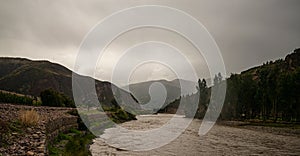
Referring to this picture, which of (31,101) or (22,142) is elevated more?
(31,101)

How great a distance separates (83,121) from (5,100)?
43.5 feet

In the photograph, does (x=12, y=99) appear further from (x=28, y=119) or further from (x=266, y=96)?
(x=266, y=96)

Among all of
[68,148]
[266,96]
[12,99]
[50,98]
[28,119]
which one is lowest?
[68,148]

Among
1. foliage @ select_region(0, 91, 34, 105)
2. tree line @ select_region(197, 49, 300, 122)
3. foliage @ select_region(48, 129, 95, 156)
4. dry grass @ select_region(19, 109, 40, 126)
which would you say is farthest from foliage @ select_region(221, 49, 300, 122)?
dry grass @ select_region(19, 109, 40, 126)

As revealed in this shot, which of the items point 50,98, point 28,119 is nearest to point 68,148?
point 28,119

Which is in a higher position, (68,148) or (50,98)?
(50,98)

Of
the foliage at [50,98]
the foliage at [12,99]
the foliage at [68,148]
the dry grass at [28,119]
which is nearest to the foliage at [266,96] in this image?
the foliage at [50,98]

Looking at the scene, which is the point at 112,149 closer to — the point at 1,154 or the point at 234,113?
the point at 1,154

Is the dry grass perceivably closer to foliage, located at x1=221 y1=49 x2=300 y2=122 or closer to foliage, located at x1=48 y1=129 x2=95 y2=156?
foliage, located at x1=48 y1=129 x2=95 y2=156

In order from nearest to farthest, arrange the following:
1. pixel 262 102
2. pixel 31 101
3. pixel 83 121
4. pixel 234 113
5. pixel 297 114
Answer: pixel 83 121 < pixel 31 101 < pixel 297 114 < pixel 262 102 < pixel 234 113

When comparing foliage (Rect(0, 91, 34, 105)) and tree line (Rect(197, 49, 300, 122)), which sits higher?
tree line (Rect(197, 49, 300, 122))

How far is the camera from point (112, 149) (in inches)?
1235

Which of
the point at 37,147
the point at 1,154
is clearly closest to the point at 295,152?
the point at 37,147

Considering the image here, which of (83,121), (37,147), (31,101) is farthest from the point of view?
(31,101)
